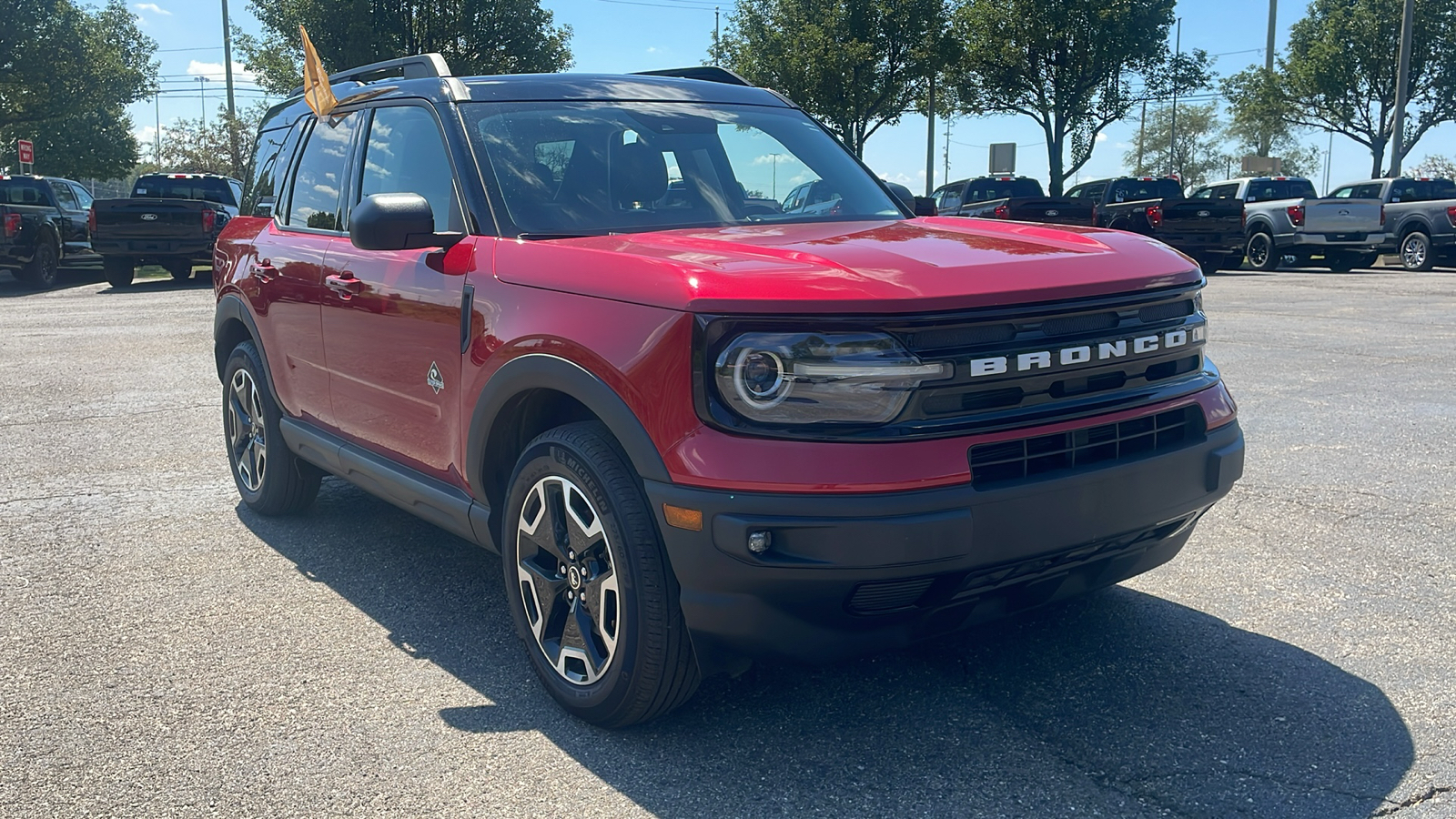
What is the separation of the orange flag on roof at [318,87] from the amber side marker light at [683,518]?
2932 millimetres

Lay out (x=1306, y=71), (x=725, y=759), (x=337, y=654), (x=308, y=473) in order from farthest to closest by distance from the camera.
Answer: (x=1306, y=71)
(x=308, y=473)
(x=337, y=654)
(x=725, y=759)

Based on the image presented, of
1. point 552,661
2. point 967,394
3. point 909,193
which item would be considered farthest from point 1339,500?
point 552,661

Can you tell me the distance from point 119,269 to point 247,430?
54.6 ft

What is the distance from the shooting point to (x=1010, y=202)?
22.0 metres

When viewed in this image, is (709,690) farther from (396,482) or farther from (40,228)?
(40,228)

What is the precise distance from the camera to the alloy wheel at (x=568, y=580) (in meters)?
3.17

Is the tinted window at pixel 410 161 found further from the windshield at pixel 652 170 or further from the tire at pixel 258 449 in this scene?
the tire at pixel 258 449

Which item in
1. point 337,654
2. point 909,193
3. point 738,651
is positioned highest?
point 909,193

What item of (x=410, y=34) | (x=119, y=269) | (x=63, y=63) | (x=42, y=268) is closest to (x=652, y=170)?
(x=119, y=269)

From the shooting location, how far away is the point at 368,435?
14.5 ft

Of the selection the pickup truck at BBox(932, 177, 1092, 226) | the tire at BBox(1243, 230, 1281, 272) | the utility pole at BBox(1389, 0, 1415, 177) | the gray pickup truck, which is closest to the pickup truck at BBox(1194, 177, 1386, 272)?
the tire at BBox(1243, 230, 1281, 272)

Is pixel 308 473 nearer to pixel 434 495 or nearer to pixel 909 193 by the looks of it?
pixel 434 495

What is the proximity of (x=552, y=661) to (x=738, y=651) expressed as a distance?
2.28ft

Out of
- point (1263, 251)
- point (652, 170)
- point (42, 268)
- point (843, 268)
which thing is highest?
point (652, 170)
